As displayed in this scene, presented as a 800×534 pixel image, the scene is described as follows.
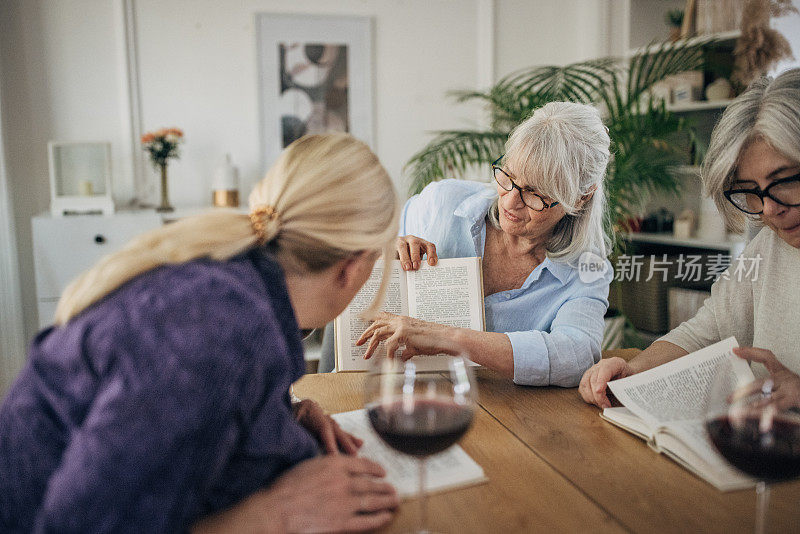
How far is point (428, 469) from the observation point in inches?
37.0

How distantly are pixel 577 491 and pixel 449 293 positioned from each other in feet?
2.36

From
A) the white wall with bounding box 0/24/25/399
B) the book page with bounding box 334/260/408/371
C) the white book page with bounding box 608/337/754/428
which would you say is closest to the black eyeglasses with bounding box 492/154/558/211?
the book page with bounding box 334/260/408/371

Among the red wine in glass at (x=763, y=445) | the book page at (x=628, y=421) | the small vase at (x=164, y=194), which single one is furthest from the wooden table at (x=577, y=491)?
the small vase at (x=164, y=194)

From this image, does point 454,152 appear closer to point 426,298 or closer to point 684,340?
point 426,298

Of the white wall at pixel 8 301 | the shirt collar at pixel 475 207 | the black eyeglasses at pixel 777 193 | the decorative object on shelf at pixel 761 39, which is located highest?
the decorative object on shelf at pixel 761 39

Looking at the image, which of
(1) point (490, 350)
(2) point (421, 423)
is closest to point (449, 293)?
(1) point (490, 350)

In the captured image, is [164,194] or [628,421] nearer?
[628,421]

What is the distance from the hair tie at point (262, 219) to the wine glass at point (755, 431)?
24.6 inches

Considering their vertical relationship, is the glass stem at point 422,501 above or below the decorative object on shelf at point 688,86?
below

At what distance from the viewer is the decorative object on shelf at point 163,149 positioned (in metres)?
3.28

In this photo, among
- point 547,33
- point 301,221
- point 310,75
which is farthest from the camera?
point 547,33

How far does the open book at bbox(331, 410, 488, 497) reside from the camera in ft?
2.93

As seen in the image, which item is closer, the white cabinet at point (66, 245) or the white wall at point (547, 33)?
the white cabinet at point (66, 245)

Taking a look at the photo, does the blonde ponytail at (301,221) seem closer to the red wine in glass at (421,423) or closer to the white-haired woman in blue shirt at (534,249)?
the red wine in glass at (421,423)
